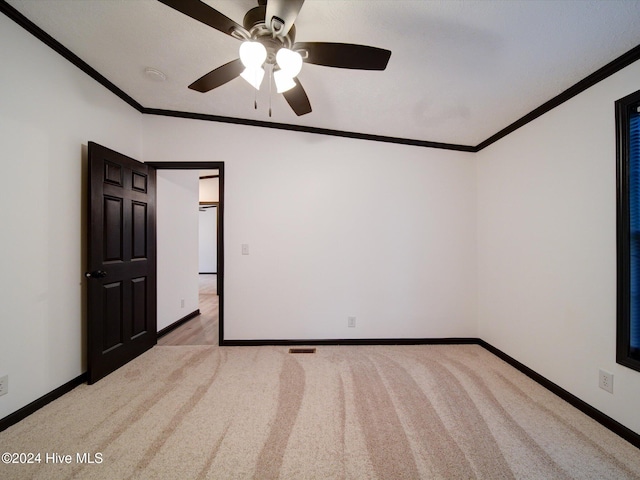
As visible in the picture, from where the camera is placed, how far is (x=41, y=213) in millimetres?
1854

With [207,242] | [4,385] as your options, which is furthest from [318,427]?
[207,242]

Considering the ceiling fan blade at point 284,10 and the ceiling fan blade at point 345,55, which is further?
the ceiling fan blade at point 345,55

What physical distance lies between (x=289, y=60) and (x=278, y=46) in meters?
0.23

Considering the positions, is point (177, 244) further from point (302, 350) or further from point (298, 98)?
point (298, 98)

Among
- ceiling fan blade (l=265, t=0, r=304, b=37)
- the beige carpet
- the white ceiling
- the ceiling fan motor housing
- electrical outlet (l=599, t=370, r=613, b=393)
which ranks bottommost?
the beige carpet

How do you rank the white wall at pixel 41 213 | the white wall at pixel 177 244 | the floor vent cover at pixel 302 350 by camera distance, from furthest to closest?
the white wall at pixel 177 244 → the floor vent cover at pixel 302 350 → the white wall at pixel 41 213

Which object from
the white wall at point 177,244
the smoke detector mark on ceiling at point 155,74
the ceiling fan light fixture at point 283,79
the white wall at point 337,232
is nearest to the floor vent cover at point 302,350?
the white wall at point 337,232

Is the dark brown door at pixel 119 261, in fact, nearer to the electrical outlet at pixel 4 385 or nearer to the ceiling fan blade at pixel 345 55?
the electrical outlet at pixel 4 385

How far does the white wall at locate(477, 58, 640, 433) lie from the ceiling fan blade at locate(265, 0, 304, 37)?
6.79 ft

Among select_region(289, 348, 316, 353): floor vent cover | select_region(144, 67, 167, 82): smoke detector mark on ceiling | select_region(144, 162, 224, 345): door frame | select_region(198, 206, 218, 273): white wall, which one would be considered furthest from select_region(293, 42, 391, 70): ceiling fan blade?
select_region(198, 206, 218, 273): white wall

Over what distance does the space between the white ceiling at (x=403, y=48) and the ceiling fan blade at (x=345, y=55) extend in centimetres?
32

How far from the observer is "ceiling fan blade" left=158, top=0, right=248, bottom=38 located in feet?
3.62

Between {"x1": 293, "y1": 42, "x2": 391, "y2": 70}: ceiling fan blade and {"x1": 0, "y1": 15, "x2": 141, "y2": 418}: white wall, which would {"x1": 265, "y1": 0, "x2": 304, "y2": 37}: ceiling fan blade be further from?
{"x1": 0, "y1": 15, "x2": 141, "y2": 418}: white wall

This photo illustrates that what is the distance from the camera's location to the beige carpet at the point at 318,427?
1.36m
